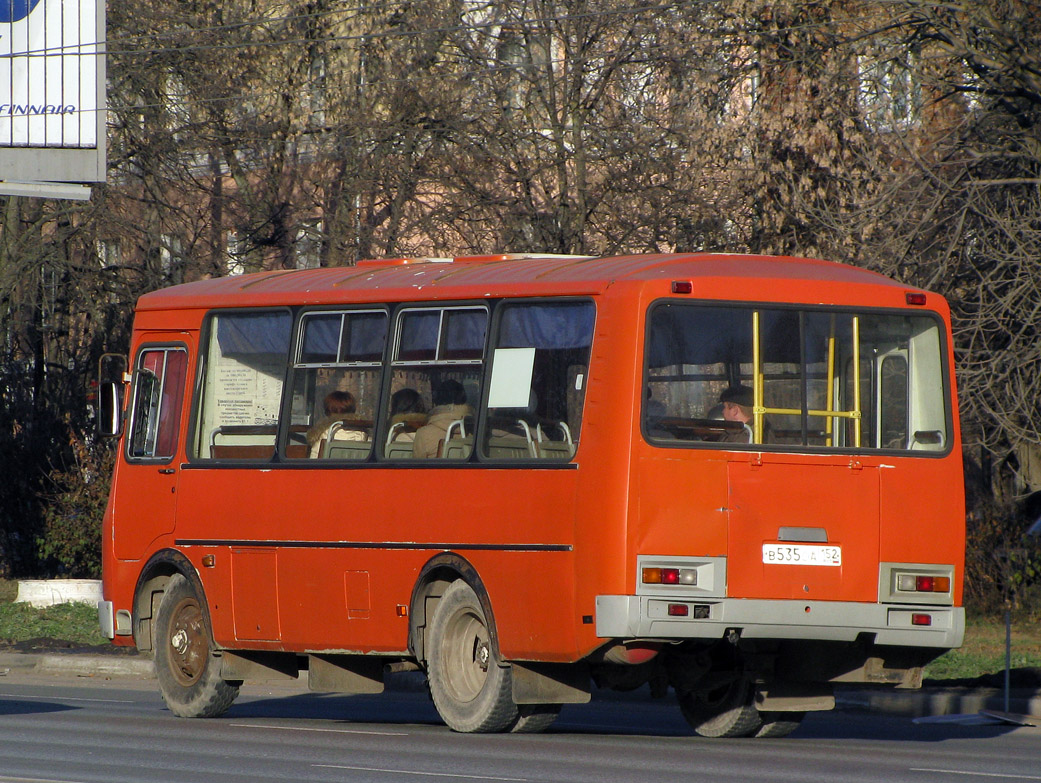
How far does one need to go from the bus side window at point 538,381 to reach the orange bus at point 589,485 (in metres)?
0.02

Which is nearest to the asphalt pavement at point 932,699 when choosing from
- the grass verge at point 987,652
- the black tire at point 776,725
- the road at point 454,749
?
the road at point 454,749

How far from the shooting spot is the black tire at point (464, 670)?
11101mm

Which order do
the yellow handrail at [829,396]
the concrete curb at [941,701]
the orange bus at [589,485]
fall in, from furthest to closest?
the concrete curb at [941,701] < the yellow handrail at [829,396] < the orange bus at [589,485]

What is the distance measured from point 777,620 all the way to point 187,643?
499cm

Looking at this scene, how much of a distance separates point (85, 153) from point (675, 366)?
1508 centimetres

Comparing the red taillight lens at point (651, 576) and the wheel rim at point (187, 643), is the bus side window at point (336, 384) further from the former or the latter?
the red taillight lens at point (651, 576)

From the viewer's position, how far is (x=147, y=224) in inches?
1022

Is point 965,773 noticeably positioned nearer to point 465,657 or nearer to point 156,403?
point 465,657

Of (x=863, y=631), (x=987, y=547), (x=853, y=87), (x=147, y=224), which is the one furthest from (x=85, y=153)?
(x=863, y=631)

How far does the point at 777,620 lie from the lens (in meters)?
10.1

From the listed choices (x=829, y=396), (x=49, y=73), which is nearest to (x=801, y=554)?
(x=829, y=396)

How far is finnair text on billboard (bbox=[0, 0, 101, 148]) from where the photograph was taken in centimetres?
2361

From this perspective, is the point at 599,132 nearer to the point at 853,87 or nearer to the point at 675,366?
the point at 853,87

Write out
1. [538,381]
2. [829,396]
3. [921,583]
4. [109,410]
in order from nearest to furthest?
1. [921,583]
2. [829,396]
3. [538,381]
4. [109,410]
